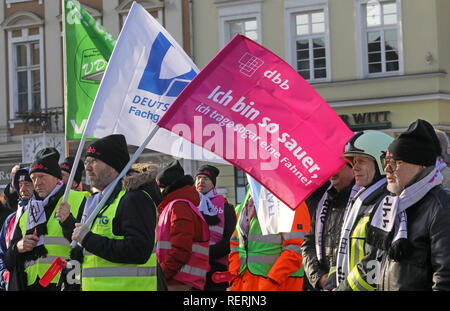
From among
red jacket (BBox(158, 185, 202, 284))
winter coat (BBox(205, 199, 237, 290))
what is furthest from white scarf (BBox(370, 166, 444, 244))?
winter coat (BBox(205, 199, 237, 290))

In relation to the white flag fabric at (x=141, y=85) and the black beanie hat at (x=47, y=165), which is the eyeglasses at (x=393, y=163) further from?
the black beanie hat at (x=47, y=165)

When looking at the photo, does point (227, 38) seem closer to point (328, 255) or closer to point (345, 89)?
point (345, 89)

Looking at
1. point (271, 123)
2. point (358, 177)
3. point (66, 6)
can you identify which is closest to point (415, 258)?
point (358, 177)

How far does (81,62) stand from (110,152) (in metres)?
4.28

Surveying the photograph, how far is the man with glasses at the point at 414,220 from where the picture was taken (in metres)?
4.57

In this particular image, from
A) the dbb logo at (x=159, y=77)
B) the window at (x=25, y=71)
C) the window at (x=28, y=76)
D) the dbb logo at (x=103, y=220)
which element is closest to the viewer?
the dbb logo at (x=103, y=220)

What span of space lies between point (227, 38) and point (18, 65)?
23.3 ft

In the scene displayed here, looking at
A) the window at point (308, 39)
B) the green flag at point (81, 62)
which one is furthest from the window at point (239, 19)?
the green flag at point (81, 62)

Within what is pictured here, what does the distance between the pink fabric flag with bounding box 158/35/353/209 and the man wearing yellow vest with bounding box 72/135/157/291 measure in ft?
1.99

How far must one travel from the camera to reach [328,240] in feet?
20.0

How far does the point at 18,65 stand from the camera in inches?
1086

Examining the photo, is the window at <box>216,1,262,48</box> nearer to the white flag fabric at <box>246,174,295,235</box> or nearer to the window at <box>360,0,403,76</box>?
the window at <box>360,0,403,76</box>

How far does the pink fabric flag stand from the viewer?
6.01 m

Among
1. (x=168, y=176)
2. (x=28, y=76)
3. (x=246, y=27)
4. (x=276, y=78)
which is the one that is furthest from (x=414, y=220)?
(x=28, y=76)
